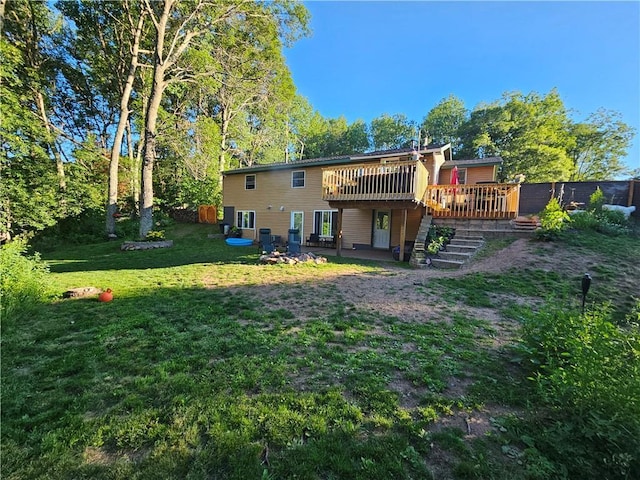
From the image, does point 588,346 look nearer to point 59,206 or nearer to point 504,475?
point 504,475

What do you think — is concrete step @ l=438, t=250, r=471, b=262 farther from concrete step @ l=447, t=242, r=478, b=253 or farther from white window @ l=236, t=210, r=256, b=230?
white window @ l=236, t=210, r=256, b=230

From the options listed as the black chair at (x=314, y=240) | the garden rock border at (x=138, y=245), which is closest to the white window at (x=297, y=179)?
the black chair at (x=314, y=240)

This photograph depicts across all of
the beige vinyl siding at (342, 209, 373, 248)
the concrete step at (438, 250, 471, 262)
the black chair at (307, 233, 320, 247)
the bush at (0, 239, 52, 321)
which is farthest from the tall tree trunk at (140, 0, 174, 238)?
the concrete step at (438, 250, 471, 262)

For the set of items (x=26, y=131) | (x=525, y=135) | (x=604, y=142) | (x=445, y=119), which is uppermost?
(x=445, y=119)

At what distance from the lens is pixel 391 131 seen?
119ft

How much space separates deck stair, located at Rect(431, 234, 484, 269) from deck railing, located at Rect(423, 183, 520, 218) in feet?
4.12

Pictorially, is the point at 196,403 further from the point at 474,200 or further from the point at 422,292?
the point at 474,200

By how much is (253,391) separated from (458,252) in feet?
28.1

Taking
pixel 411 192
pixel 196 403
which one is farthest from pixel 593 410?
pixel 411 192

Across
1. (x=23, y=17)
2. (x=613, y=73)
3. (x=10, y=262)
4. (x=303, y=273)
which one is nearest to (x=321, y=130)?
(x=23, y=17)

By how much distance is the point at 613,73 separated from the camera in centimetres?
961

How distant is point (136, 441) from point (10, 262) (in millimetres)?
5251

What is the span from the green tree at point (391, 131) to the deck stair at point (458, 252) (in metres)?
28.8

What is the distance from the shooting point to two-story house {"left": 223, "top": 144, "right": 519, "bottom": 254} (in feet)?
33.0
